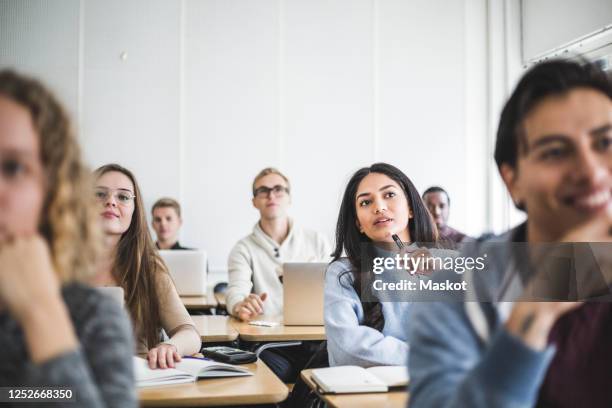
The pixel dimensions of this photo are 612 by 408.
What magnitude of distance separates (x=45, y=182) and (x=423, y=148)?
546cm

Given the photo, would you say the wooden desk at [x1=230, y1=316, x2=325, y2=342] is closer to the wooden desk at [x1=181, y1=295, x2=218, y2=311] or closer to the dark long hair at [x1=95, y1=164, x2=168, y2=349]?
the dark long hair at [x1=95, y1=164, x2=168, y2=349]

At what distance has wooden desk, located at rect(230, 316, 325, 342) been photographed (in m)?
2.54

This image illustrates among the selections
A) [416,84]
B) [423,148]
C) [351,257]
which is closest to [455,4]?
[416,84]

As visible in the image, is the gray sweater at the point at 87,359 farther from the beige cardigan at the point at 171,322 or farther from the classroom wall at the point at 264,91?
the classroom wall at the point at 264,91

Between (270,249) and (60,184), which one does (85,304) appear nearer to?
(60,184)

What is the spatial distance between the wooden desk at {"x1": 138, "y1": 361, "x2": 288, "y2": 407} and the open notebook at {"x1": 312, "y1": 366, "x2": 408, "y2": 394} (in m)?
0.12

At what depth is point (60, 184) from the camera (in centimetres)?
87

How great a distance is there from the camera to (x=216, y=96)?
18.5ft

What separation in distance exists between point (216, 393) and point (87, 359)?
729 mm

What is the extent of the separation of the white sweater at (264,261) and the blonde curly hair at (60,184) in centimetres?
278

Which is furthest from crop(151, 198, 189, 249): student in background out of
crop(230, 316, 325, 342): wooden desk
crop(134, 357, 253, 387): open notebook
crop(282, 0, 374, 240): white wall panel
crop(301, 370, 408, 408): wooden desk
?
crop(301, 370, 408, 408): wooden desk

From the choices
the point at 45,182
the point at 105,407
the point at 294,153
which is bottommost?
the point at 105,407

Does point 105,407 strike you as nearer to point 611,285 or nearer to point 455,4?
point 611,285

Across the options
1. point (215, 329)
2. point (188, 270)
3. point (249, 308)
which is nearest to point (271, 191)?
point (188, 270)
